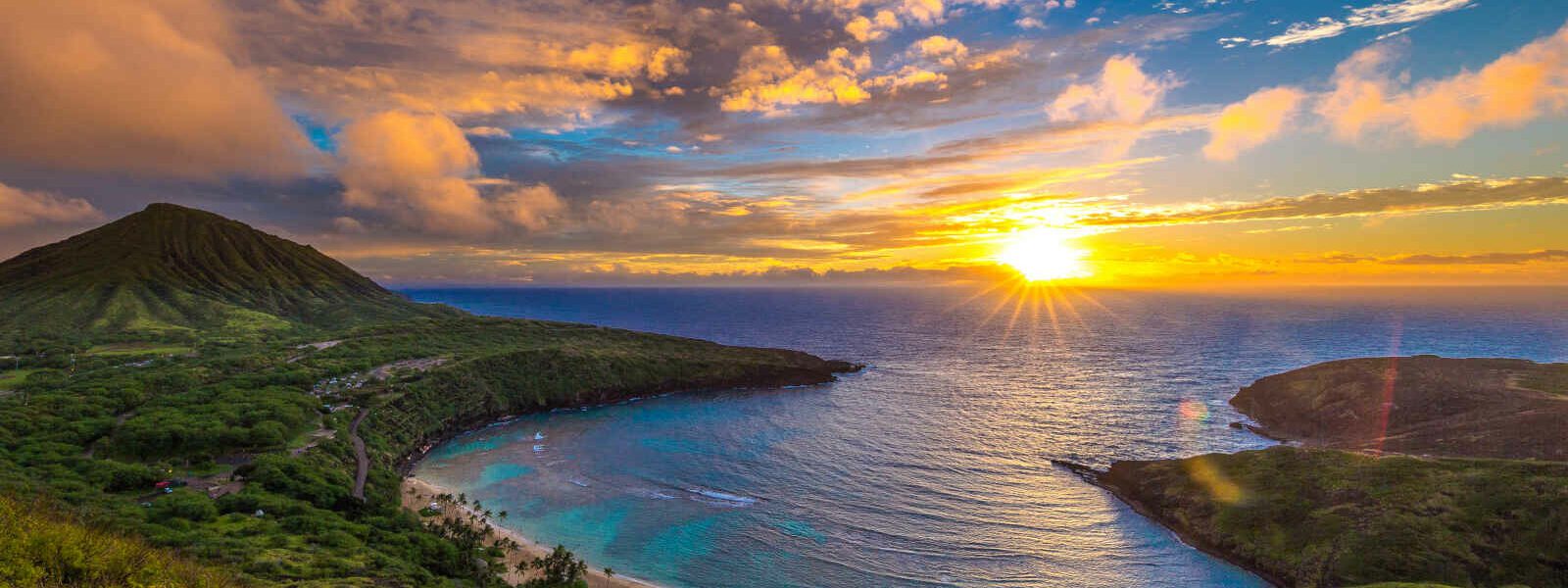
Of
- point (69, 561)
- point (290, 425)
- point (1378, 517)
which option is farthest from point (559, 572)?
point (1378, 517)

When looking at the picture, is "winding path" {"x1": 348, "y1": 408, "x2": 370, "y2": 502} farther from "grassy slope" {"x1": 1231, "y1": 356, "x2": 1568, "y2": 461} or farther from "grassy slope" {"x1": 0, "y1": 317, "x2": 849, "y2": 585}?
"grassy slope" {"x1": 1231, "y1": 356, "x2": 1568, "y2": 461}

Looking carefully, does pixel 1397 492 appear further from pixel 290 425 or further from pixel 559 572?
pixel 290 425

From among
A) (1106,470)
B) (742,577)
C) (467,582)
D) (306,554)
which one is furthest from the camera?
(1106,470)

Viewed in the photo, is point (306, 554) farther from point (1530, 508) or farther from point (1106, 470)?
point (1530, 508)

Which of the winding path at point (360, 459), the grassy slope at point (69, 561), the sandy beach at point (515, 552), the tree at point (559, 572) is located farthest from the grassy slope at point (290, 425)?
the grassy slope at point (69, 561)

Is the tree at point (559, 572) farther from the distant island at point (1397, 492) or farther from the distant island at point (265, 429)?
the distant island at point (1397, 492)

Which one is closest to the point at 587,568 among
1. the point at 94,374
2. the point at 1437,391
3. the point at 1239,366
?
the point at 94,374

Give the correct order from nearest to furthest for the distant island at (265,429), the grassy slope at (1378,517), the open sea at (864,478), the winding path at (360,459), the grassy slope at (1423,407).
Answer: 1. the distant island at (265,429)
2. the grassy slope at (1378,517)
3. the open sea at (864,478)
4. the winding path at (360,459)
5. the grassy slope at (1423,407)

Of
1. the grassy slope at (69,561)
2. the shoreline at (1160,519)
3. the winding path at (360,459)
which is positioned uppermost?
the grassy slope at (69,561)
